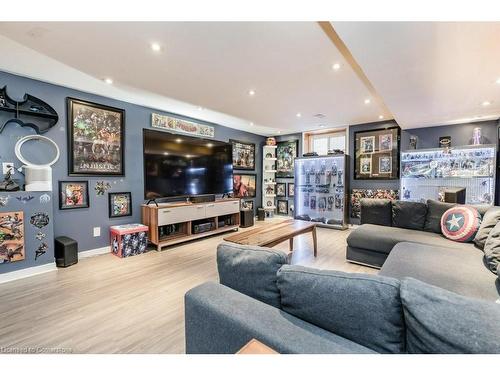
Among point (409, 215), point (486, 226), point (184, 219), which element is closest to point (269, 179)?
point (184, 219)

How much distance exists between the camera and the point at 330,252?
3.67 metres

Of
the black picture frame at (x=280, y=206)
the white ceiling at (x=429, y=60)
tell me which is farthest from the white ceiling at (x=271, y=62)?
the black picture frame at (x=280, y=206)

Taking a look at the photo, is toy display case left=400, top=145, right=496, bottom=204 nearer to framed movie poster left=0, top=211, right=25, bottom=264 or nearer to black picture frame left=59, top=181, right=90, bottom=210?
black picture frame left=59, top=181, right=90, bottom=210

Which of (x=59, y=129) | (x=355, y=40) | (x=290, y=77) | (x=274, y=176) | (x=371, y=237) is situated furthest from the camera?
(x=274, y=176)

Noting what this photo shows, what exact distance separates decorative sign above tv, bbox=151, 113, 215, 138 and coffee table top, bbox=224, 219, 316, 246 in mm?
2556

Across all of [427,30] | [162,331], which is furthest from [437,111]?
[162,331]

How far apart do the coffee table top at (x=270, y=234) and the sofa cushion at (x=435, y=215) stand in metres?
1.44

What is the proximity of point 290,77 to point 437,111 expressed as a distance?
2581 mm

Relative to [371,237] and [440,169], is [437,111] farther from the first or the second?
[371,237]

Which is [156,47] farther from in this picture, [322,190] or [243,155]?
[322,190]

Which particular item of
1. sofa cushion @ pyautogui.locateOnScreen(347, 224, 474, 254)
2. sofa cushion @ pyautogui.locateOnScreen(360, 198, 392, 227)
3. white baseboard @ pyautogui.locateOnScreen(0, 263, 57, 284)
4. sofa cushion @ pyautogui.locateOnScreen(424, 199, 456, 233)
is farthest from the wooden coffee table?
white baseboard @ pyautogui.locateOnScreen(0, 263, 57, 284)

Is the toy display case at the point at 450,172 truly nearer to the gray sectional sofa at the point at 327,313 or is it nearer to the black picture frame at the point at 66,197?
the gray sectional sofa at the point at 327,313

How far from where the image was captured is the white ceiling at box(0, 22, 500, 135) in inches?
69.5

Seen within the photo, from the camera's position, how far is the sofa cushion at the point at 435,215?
9.61 ft
